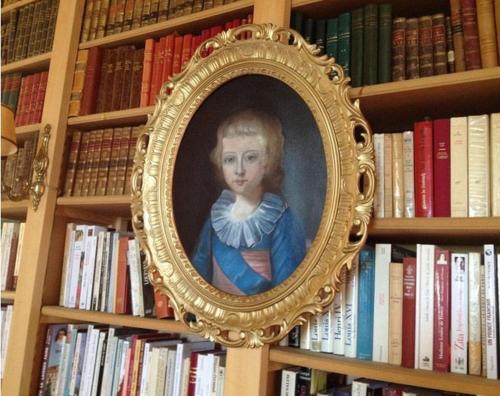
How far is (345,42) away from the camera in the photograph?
1038 mm

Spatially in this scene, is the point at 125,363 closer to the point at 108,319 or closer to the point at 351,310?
the point at 108,319

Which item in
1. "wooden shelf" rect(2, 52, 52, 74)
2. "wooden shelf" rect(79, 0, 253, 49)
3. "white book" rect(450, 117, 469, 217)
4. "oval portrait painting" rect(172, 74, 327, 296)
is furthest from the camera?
"wooden shelf" rect(2, 52, 52, 74)

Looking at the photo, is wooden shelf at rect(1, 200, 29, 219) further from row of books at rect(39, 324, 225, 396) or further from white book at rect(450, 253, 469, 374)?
white book at rect(450, 253, 469, 374)

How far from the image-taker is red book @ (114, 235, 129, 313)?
1237 millimetres

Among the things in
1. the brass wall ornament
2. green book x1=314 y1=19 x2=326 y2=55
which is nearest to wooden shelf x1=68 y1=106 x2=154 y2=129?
the brass wall ornament

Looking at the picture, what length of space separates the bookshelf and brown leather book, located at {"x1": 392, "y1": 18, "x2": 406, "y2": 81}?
0.05 metres

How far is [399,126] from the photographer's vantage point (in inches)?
45.9

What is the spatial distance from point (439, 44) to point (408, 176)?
0.93 feet

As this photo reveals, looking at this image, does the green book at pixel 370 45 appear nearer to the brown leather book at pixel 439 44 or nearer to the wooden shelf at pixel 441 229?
the brown leather book at pixel 439 44

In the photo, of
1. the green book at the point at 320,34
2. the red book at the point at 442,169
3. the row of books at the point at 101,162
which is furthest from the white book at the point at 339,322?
the row of books at the point at 101,162

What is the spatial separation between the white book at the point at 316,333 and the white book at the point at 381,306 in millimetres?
112

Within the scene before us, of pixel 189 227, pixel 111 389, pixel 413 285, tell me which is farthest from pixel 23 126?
→ pixel 413 285

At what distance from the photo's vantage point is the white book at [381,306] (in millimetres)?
883

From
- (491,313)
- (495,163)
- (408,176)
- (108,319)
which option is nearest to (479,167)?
(495,163)
